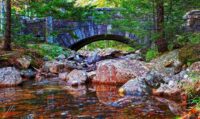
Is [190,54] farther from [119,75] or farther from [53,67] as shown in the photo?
[53,67]

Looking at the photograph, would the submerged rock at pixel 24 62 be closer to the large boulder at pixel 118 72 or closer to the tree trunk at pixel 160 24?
the large boulder at pixel 118 72

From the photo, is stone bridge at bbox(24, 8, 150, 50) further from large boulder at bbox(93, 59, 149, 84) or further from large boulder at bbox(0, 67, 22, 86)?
large boulder at bbox(93, 59, 149, 84)

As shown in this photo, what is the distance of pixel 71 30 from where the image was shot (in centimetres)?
1803

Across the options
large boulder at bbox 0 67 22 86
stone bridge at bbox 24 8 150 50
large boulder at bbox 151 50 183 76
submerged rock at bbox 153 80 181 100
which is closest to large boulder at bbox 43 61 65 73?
large boulder at bbox 0 67 22 86

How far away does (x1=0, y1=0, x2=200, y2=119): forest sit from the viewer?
5.65m

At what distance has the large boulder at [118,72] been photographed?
27.8 feet

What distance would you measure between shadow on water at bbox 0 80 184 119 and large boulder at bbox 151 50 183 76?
1440mm

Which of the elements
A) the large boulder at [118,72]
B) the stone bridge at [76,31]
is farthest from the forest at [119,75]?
the stone bridge at [76,31]

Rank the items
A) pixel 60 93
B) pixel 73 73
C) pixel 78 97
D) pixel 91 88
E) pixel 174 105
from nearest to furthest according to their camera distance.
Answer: pixel 174 105
pixel 78 97
pixel 60 93
pixel 91 88
pixel 73 73

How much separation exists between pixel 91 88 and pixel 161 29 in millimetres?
3415

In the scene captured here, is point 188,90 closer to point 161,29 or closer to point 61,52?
point 161,29

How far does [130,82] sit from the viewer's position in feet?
23.7

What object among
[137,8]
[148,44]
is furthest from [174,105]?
[148,44]

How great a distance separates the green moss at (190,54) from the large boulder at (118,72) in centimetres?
93
